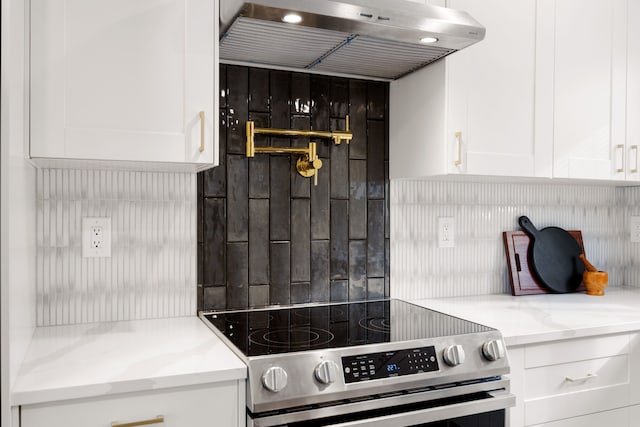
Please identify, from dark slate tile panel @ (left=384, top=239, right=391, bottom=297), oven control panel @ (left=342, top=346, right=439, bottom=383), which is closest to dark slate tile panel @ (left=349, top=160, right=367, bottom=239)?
dark slate tile panel @ (left=384, top=239, right=391, bottom=297)

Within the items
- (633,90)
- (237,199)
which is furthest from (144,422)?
(633,90)

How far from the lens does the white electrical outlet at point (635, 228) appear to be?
2.61 metres

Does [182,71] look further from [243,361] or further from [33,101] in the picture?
[243,361]

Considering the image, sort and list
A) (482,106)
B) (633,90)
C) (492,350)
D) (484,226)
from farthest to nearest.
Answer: (484,226) < (633,90) < (482,106) < (492,350)

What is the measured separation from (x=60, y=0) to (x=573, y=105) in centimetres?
181

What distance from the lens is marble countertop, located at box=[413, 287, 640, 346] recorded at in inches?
66.2

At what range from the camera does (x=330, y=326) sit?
1.67 meters

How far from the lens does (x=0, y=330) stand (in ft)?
3.23

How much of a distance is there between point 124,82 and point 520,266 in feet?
5.87

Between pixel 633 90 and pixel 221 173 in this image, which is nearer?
pixel 221 173

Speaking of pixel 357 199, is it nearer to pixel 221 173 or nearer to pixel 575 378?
pixel 221 173

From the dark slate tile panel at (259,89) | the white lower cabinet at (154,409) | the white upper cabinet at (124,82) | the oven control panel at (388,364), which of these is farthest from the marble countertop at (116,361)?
the dark slate tile panel at (259,89)

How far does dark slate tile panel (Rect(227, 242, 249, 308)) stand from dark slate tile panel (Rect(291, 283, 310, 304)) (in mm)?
176

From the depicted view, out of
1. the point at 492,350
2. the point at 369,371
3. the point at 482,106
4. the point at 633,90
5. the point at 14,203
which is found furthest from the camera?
the point at 633,90
